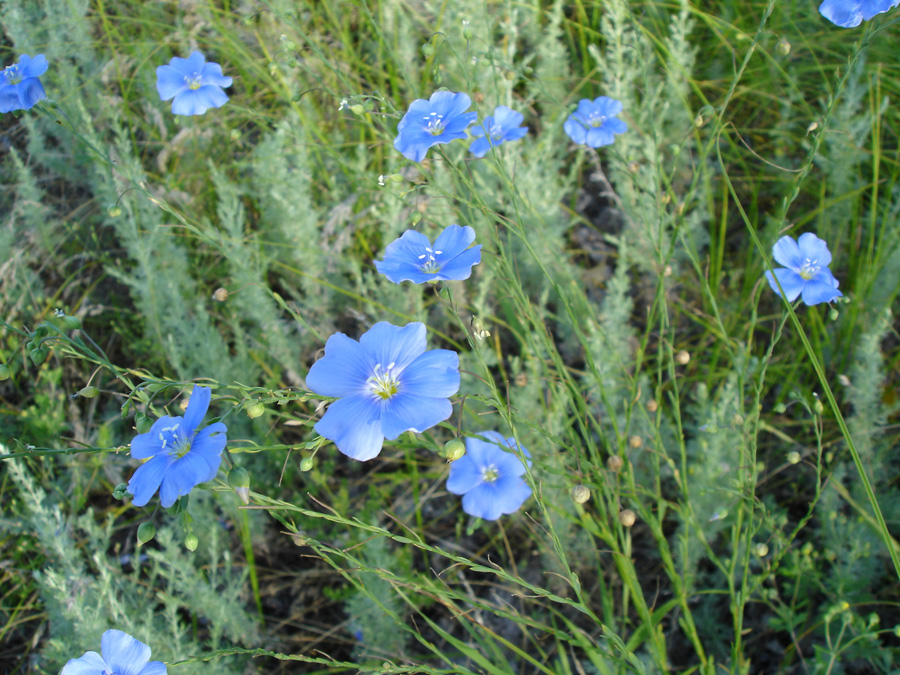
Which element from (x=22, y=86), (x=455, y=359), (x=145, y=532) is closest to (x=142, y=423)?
(x=145, y=532)

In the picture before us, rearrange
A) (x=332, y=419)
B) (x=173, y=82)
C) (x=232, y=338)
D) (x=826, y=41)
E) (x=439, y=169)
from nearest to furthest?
1. (x=332, y=419)
2. (x=173, y=82)
3. (x=439, y=169)
4. (x=232, y=338)
5. (x=826, y=41)

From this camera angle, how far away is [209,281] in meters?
3.67

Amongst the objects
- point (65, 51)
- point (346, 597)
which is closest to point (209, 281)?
point (65, 51)

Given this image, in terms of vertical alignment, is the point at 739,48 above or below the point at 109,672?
above

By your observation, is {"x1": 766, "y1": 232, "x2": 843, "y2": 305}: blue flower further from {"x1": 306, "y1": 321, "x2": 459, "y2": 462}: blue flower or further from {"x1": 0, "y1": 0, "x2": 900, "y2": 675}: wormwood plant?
{"x1": 306, "y1": 321, "x2": 459, "y2": 462}: blue flower

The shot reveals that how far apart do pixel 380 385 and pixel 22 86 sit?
5.08ft

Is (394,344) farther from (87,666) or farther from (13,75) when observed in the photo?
(13,75)

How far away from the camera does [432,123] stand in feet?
6.21

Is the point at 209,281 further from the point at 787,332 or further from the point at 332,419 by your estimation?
the point at 787,332

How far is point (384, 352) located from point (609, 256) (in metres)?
2.70

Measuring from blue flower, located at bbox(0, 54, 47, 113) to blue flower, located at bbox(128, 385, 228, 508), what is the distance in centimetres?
123

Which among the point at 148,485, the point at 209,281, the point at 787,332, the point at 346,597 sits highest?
the point at 148,485

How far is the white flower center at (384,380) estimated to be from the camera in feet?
4.70

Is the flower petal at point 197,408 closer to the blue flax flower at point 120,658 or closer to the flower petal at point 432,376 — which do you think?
the flower petal at point 432,376
